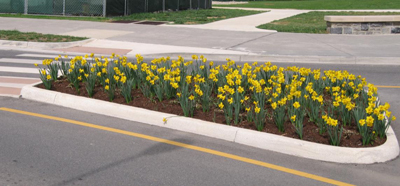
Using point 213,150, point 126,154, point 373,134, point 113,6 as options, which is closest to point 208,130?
point 213,150

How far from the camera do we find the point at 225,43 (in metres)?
17.8

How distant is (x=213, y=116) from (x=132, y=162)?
5.97 ft

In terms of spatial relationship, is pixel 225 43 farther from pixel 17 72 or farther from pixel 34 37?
pixel 17 72

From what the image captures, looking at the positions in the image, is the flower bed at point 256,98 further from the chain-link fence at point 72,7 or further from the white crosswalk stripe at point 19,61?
the chain-link fence at point 72,7

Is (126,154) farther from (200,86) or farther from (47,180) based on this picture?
(200,86)

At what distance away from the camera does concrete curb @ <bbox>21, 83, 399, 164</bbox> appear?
6430 mm

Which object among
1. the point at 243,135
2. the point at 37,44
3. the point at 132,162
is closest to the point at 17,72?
the point at 37,44

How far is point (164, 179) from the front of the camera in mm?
5824

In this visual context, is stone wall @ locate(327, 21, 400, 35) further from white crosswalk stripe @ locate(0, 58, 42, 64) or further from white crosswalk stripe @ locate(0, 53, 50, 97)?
white crosswalk stripe @ locate(0, 58, 42, 64)

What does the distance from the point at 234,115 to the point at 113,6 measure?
64.7 feet

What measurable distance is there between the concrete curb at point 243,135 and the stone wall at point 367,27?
13.1 meters

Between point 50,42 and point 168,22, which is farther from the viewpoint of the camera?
point 168,22

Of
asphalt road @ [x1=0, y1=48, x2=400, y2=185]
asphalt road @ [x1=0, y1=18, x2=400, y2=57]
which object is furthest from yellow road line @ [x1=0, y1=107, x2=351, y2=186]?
asphalt road @ [x1=0, y1=18, x2=400, y2=57]

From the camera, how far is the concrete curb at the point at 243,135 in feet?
21.1
